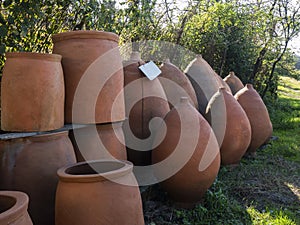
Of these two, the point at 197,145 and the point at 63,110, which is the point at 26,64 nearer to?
the point at 63,110

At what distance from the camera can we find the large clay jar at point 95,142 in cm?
197

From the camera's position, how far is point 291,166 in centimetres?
371

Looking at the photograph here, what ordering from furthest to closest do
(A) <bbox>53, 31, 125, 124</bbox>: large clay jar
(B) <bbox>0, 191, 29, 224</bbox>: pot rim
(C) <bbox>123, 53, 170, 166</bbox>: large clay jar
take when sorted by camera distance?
(C) <bbox>123, 53, 170, 166</bbox>: large clay jar
(A) <bbox>53, 31, 125, 124</bbox>: large clay jar
(B) <bbox>0, 191, 29, 224</bbox>: pot rim

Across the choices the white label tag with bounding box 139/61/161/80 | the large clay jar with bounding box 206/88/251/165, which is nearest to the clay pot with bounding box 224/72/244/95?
the large clay jar with bounding box 206/88/251/165

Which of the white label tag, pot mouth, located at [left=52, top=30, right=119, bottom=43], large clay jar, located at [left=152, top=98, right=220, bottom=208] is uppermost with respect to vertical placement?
pot mouth, located at [left=52, top=30, right=119, bottom=43]

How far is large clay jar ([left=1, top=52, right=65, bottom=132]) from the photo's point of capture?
1.67 m

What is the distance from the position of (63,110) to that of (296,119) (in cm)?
556

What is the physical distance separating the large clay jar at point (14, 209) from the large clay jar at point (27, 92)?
46 centimetres

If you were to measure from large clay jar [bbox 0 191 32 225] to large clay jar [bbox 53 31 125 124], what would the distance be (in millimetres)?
724

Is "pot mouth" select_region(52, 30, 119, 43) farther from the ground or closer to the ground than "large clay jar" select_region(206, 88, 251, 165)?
farther from the ground

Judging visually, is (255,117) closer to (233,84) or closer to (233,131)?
(233,131)

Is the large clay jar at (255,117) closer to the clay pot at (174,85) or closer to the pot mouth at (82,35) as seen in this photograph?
the clay pot at (174,85)

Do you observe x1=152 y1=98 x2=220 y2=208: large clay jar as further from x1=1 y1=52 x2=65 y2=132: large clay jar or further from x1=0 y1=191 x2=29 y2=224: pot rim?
x1=0 y1=191 x2=29 y2=224: pot rim

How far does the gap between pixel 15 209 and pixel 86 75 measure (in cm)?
96
